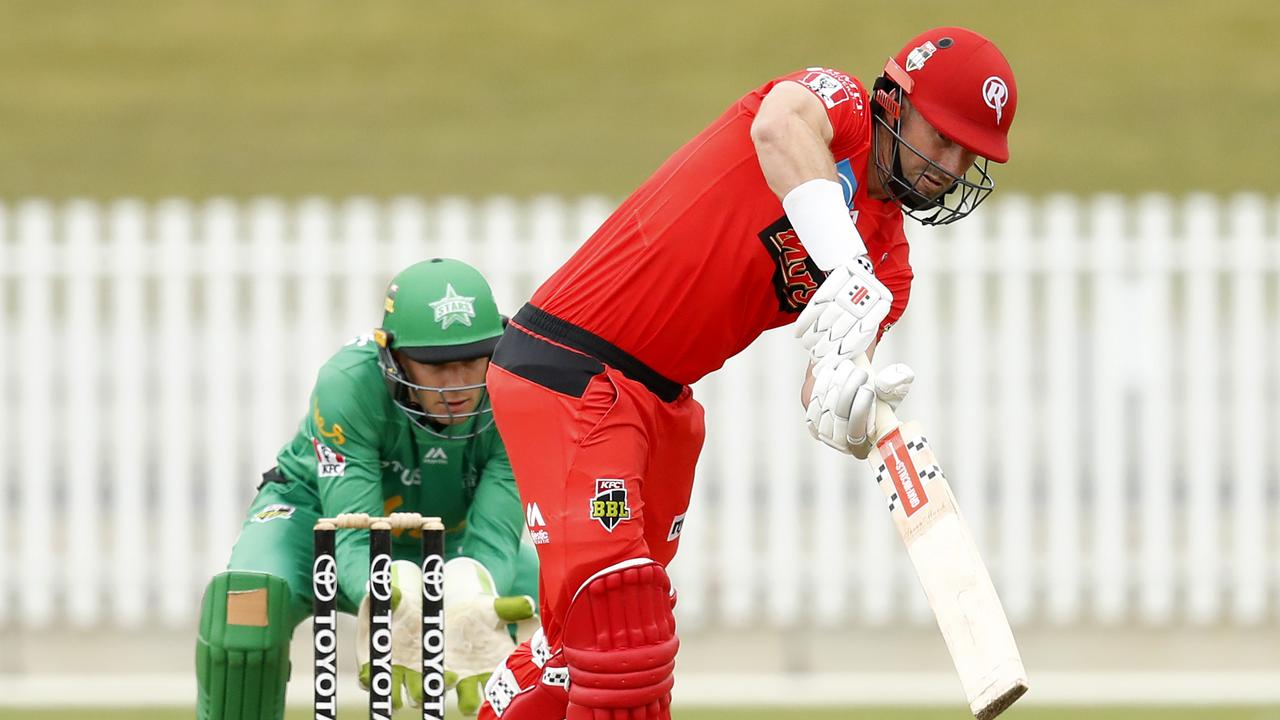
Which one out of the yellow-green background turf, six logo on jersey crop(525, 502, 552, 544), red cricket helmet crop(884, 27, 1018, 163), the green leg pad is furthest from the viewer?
the yellow-green background turf

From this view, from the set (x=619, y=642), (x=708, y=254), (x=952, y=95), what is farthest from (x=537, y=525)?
(x=952, y=95)

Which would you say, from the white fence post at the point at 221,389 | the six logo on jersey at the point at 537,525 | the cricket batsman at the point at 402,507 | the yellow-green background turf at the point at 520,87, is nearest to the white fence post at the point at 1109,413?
the white fence post at the point at 221,389

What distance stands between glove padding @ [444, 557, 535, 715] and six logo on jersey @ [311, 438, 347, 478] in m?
0.36

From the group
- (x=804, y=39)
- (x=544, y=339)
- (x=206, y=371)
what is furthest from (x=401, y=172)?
(x=544, y=339)

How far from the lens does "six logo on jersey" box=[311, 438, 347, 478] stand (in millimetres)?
4965

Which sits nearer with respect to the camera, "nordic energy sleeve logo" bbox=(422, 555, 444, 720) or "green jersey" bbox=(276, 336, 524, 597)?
"nordic energy sleeve logo" bbox=(422, 555, 444, 720)

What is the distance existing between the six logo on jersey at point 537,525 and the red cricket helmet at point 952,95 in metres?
1.03

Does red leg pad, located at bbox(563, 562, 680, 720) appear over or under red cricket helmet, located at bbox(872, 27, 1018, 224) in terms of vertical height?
under

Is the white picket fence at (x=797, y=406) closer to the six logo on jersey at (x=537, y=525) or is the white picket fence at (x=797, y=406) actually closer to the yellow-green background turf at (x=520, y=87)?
the six logo on jersey at (x=537, y=525)

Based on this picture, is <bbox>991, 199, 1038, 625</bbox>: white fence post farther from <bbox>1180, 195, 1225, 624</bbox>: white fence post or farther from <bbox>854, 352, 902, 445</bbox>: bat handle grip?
<bbox>854, 352, 902, 445</bbox>: bat handle grip

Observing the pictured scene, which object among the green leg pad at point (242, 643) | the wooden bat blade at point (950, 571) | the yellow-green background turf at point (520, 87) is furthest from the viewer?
the yellow-green background turf at point (520, 87)

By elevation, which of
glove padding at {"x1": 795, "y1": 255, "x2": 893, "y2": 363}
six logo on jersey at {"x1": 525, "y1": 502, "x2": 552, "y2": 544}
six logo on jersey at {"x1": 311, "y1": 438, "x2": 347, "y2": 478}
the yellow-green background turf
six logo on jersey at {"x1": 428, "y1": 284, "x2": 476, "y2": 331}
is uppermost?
the yellow-green background turf

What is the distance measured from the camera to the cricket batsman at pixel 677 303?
4.10 metres

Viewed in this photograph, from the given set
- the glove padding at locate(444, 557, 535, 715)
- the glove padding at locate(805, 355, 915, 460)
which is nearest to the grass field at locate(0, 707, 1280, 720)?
the glove padding at locate(444, 557, 535, 715)
